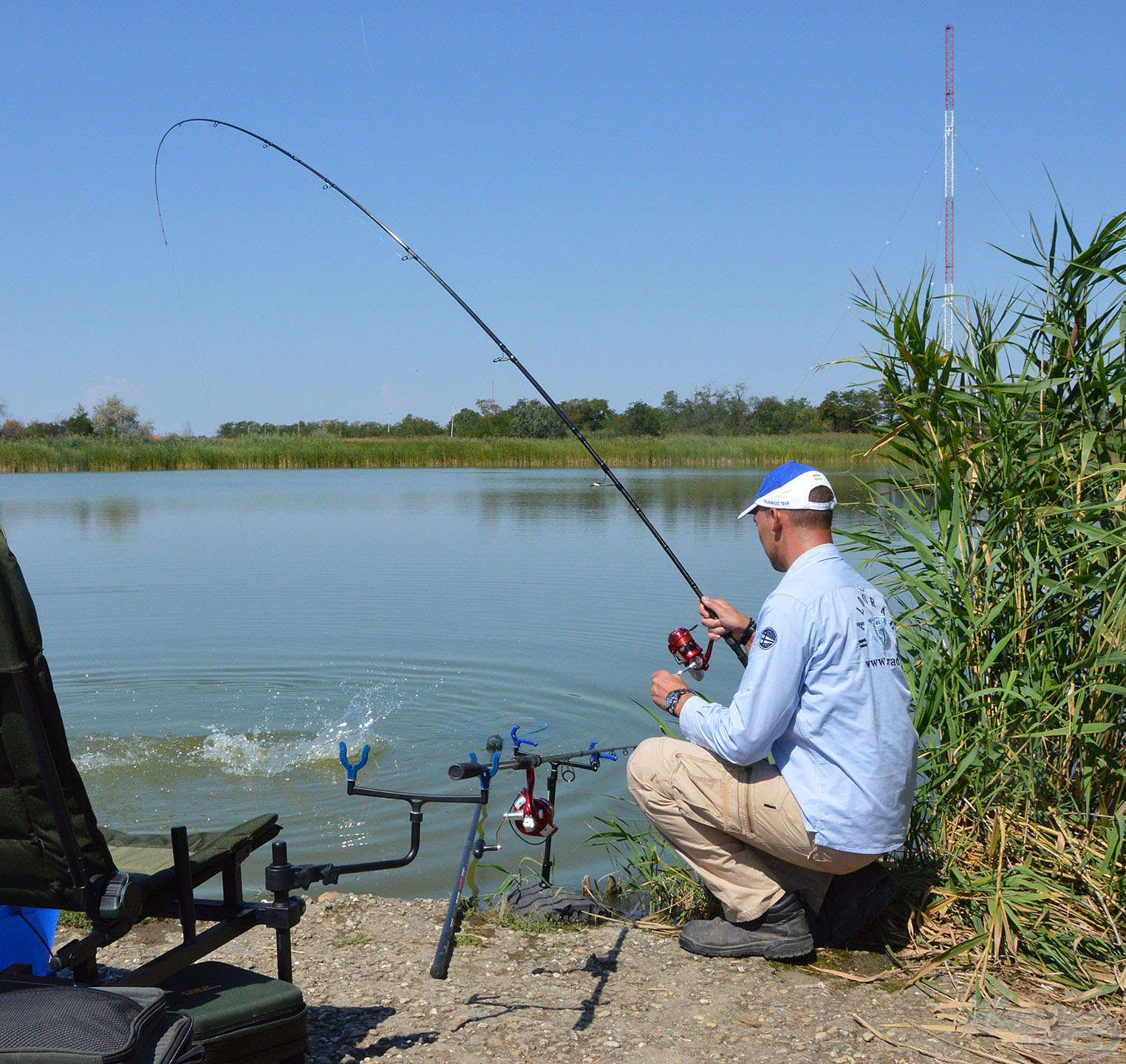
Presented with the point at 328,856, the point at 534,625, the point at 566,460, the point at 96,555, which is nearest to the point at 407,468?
the point at 566,460

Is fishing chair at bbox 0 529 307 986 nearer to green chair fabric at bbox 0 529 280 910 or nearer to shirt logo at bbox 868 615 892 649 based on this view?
green chair fabric at bbox 0 529 280 910

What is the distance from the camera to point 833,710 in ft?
9.70

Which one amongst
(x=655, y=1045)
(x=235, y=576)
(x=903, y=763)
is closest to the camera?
(x=655, y=1045)

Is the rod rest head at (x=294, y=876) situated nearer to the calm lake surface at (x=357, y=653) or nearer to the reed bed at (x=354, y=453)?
the calm lake surface at (x=357, y=653)

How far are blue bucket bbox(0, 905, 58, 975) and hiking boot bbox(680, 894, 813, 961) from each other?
1765 millimetres

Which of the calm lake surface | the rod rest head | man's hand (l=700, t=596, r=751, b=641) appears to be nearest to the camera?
the rod rest head

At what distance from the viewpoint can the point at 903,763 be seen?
2.98m

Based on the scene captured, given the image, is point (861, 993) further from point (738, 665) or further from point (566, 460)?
point (566, 460)

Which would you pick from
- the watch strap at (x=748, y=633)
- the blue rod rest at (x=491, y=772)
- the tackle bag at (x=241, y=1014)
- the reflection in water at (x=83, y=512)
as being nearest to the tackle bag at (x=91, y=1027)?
the tackle bag at (x=241, y=1014)

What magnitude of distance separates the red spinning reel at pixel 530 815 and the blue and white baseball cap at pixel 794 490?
108cm

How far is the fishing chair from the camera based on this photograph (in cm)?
192

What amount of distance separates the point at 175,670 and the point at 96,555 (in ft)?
23.4

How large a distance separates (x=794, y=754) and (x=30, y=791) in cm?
189

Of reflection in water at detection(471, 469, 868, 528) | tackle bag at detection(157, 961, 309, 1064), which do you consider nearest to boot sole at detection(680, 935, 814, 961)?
tackle bag at detection(157, 961, 309, 1064)
